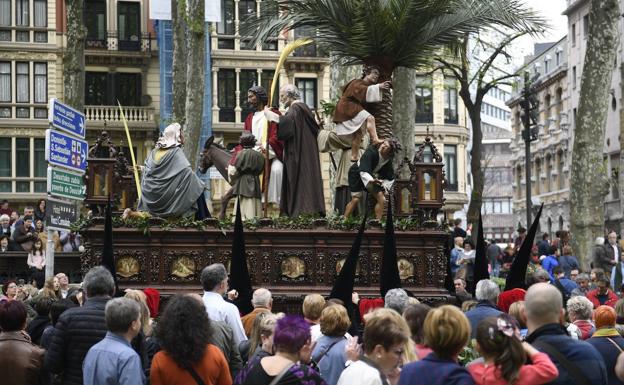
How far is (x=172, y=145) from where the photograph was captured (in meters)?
18.0

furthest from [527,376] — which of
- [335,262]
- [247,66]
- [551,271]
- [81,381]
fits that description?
[247,66]

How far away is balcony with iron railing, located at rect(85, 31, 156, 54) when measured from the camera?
5347 cm

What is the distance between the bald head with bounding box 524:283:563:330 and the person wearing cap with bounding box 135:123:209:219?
1073 cm

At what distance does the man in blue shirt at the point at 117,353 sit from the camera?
8484mm

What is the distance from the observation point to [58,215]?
1675cm

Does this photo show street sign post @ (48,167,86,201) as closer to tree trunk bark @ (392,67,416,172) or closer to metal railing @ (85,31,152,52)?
tree trunk bark @ (392,67,416,172)

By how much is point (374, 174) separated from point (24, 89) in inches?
1450

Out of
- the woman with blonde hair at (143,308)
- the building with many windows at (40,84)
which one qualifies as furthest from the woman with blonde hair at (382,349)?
the building with many windows at (40,84)

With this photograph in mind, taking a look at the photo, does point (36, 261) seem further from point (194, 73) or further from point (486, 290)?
point (486, 290)

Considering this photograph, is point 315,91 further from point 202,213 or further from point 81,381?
point 81,381

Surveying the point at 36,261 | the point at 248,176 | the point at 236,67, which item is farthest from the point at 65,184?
the point at 236,67

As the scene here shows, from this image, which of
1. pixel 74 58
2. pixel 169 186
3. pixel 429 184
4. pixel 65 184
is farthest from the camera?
pixel 74 58

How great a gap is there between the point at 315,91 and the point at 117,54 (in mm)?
8957

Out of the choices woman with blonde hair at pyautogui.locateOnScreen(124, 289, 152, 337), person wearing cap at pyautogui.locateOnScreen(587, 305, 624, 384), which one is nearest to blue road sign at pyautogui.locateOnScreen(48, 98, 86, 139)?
woman with blonde hair at pyautogui.locateOnScreen(124, 289, 152, 337)
